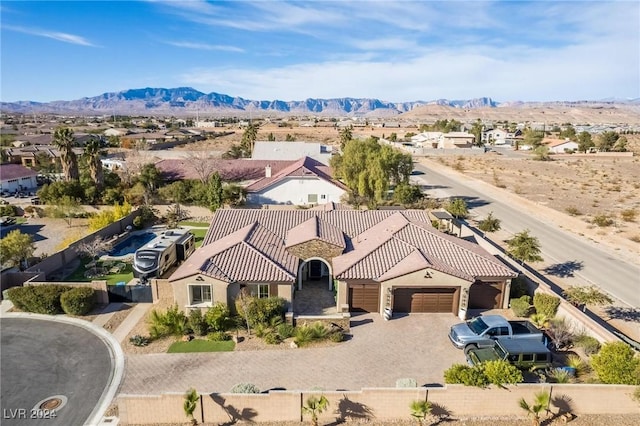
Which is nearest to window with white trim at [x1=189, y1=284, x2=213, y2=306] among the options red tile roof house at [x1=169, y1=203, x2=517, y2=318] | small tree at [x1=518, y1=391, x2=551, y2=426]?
red tile roof house at [x1=169, y1=203, x2=517, y2=318]

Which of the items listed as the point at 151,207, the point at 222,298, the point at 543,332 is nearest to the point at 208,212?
the point at 151,207

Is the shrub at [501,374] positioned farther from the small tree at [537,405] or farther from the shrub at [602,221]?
the shrub at [602,221]

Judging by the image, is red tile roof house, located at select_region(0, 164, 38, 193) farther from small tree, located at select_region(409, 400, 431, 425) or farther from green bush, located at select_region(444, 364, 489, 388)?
green bush, located at select_region(444, 364, 489, 388)

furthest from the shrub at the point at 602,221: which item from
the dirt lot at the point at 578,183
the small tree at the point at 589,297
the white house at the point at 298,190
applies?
the white house at the point at 298,190

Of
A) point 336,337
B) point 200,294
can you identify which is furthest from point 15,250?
point 336,337

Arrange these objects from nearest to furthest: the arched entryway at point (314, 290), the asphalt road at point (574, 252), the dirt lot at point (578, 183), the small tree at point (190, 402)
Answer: the small tree at point (190, 402) → the arched entryway at point (314, 290) → the asphalt road at point (574, 252) → the dirt lot at point (578, 183)
